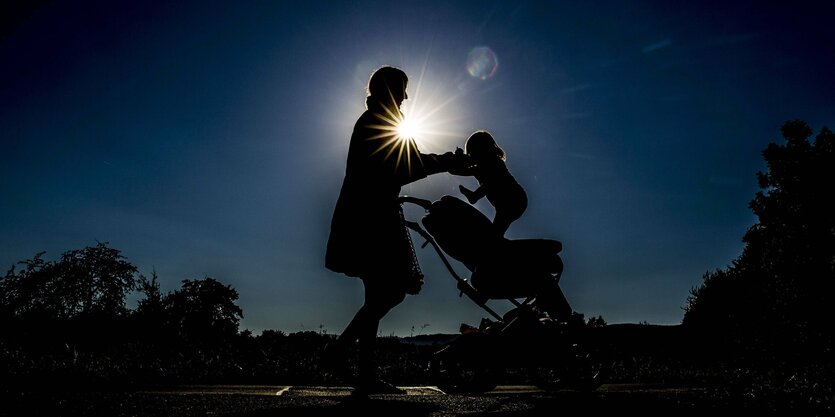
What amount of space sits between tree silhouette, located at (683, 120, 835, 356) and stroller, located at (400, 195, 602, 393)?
30495mm

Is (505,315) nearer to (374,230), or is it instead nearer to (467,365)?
(467,365)

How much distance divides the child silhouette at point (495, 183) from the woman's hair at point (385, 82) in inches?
33.7

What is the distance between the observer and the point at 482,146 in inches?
161

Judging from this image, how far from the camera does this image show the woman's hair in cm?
437

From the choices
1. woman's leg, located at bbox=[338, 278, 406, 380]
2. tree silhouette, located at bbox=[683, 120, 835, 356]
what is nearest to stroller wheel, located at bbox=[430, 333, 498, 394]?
woman's leg, located at bbox=[338, 278, 406, 380]

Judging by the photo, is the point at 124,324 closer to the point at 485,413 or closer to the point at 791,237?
the point at 485,413

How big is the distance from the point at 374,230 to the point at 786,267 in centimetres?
3470

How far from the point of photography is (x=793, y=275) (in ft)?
95.6

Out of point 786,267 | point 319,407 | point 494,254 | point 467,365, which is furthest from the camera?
point 786,267

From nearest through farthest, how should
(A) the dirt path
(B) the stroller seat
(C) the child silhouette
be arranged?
(A) the dirt path → (B) the stroller seat → (C) the child silhouette

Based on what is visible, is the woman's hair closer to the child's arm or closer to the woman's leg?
the child's arm

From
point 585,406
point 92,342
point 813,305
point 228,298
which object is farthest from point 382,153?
point 813,305

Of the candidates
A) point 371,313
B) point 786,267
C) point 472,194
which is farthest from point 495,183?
point 786,267

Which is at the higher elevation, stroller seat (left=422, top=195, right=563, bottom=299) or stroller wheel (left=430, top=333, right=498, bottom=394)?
stroller seat (left=422, top=195, right=563, bottom=299)
